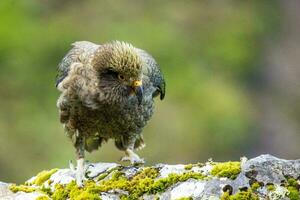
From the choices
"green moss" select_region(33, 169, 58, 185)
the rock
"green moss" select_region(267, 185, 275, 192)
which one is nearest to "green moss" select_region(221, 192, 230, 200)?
the rock

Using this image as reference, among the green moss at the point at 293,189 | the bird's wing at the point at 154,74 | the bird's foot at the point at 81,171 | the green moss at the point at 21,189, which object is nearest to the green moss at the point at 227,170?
the green moss at the point at 293,189

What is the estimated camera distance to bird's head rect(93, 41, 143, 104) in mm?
11312

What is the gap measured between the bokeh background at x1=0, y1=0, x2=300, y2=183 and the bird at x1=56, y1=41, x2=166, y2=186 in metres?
6.98

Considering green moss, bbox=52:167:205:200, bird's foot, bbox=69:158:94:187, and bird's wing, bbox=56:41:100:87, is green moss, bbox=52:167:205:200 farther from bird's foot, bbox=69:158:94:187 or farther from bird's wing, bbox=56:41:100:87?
bird's wing, bbox=56:41:100:87

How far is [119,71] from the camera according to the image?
37.3ft

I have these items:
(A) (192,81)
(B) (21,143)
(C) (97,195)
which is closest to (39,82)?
(B) (21,143)

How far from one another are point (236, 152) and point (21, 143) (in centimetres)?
445

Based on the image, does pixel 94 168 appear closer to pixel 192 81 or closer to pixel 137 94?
pixel 137 94

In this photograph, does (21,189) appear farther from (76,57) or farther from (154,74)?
(154,74)

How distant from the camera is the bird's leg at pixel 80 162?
10502 millimetres

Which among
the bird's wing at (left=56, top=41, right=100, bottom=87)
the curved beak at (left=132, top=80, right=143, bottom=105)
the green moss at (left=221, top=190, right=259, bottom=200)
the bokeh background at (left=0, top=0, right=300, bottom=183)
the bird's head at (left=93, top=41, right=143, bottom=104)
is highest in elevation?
the bokeh background at (left=0, top=0, right=300, bottom=183)

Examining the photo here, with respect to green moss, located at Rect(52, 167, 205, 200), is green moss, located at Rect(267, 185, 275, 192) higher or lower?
lower

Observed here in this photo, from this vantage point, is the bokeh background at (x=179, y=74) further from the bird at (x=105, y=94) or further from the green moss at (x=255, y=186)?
the green moss at (x=255, y=186)

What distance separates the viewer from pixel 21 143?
21016 millimetres
